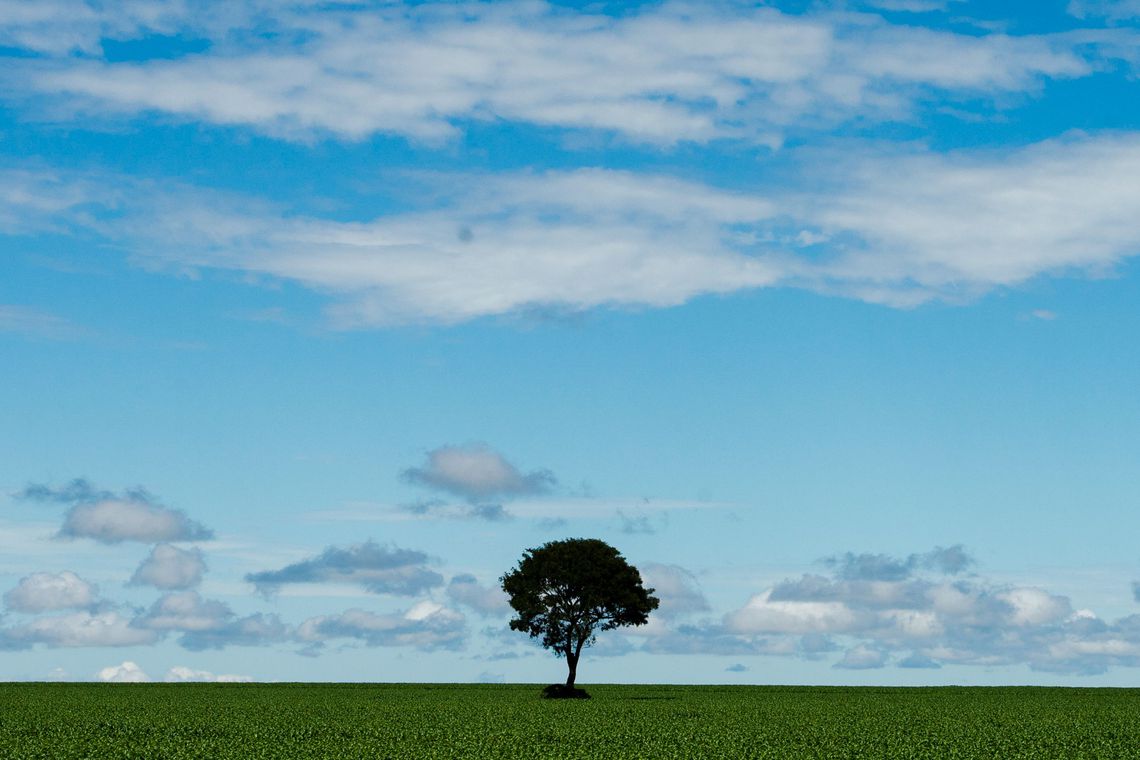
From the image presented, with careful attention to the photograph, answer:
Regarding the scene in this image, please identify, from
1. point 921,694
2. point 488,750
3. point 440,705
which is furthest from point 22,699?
point 921,694

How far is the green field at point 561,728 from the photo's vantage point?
47.0 metres

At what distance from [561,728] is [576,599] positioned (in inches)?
1297

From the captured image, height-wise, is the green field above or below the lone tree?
below

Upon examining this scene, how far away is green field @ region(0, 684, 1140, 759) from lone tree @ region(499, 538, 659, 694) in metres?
5.25

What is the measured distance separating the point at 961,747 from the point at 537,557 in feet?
148

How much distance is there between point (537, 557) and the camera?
91.6 metres

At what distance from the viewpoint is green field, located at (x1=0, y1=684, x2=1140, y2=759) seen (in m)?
47.0

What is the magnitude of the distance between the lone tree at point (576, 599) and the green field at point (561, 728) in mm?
5247

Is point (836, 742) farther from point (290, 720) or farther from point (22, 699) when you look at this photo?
point (22, 699)

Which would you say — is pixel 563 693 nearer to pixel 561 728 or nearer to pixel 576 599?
pixel 576 599

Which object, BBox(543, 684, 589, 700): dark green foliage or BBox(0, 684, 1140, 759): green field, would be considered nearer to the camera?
BBox(0, 684, 1140, 759): green field

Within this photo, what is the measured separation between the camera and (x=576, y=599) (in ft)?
297

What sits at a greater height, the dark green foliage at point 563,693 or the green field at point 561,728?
the dark green foliage at point 563,693

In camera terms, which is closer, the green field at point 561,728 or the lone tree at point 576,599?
the green field at point 561,728
